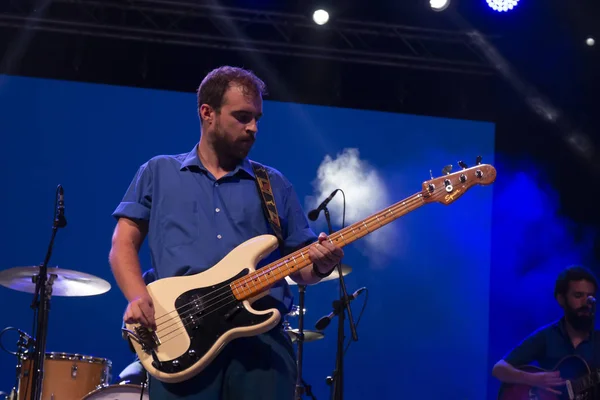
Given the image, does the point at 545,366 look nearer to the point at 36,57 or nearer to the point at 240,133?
the point at 240,133

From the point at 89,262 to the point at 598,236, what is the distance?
5.55 m

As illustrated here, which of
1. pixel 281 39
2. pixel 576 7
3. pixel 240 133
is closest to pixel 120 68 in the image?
pixel 281 39

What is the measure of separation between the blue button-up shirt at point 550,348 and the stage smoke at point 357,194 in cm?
204

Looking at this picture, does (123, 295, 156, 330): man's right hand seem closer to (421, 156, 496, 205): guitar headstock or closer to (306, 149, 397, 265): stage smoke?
(421, 156, 496, 205): guitar headstock

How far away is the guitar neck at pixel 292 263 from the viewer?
10.1 feet

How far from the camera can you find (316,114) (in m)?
8.48

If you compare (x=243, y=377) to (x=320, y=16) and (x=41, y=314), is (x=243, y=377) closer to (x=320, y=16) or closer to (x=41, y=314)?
(x=41, y=314)

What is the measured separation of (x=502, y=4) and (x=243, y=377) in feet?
20.0

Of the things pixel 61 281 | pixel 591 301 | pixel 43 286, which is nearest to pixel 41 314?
pixel 43 286

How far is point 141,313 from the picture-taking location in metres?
2.98

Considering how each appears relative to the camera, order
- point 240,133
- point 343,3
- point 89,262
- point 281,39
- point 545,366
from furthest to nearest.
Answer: point 281,39, point 343,3, point 89,262, point 545,366, point 240,133

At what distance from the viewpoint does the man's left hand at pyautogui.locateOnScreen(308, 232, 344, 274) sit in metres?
3.18

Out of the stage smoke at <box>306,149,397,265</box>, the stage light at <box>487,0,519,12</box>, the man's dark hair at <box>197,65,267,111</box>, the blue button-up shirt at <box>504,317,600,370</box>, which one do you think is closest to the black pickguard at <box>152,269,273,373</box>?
the man's dark hair at <box>197,65,267,111</box>

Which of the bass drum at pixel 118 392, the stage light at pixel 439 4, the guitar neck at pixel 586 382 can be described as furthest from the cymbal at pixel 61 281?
the stage light at pixel 439 4
